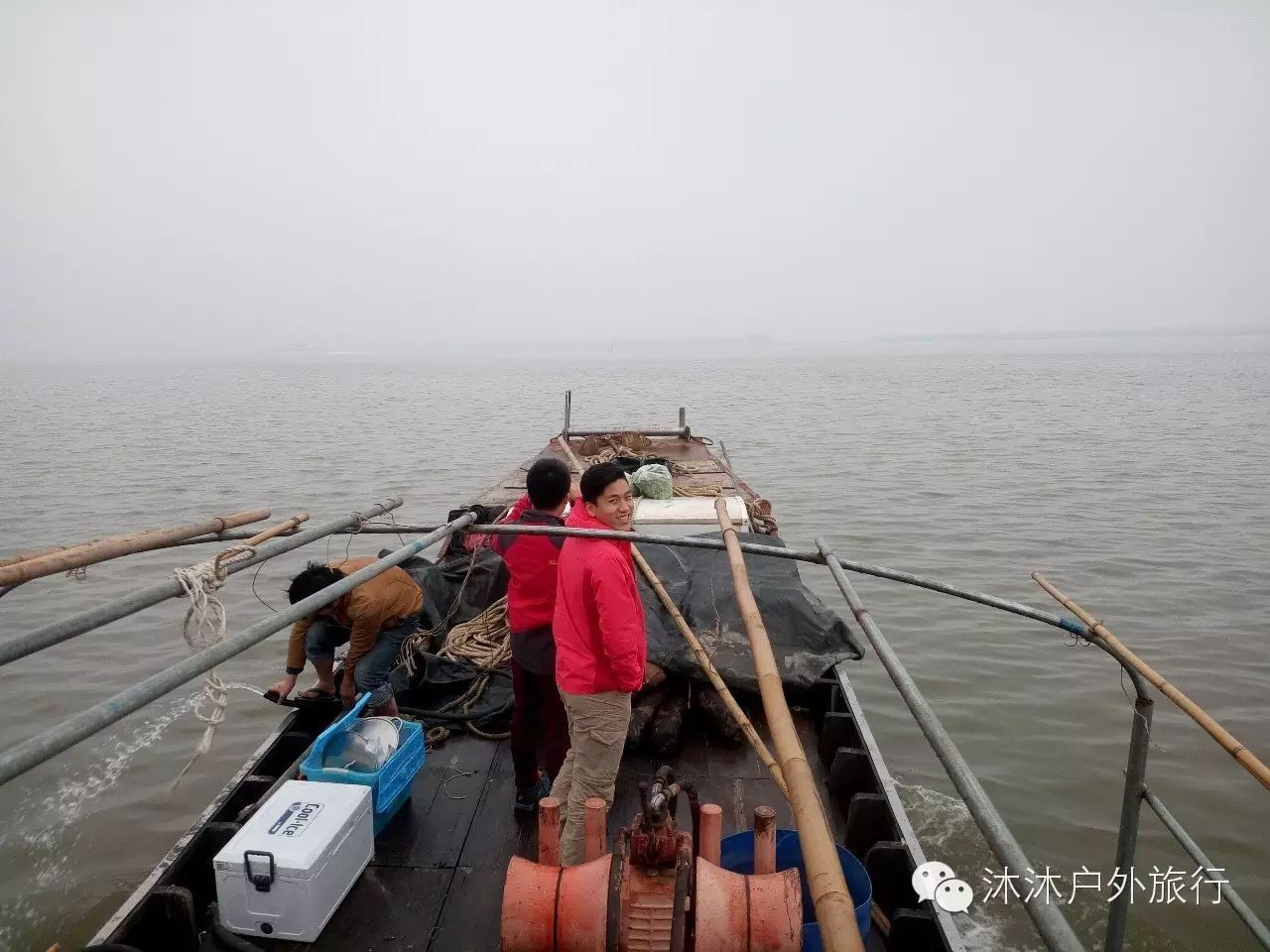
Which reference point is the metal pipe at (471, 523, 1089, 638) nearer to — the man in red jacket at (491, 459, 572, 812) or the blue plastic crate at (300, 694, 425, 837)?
the man in red jacket at (491, 459, 572, 812)

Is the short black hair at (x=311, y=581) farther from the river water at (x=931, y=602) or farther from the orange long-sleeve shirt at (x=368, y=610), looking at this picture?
the river water at (x=931, y=602)

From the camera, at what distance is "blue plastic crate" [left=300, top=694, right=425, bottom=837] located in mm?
3781

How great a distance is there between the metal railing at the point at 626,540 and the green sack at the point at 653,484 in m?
5.47

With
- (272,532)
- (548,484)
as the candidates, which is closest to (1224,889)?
(548,484)

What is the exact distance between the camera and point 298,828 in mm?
3258

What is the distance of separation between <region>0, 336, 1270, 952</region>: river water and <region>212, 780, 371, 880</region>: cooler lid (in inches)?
115

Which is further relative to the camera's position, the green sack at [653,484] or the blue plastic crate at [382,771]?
the green sack at [653,484]

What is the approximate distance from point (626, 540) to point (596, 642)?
0.46 meters

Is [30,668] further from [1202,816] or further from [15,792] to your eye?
[1202,816]

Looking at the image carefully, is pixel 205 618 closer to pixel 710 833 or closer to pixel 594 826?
pixel 594 826

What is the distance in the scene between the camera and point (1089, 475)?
17.3 metres

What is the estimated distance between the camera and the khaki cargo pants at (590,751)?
321 centimetres

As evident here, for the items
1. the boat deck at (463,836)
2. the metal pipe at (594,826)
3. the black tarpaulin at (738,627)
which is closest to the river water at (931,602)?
the black tarpaulin at (738,627)

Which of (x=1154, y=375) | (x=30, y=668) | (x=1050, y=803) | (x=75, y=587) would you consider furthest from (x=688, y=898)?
(x=1154, y=375)
